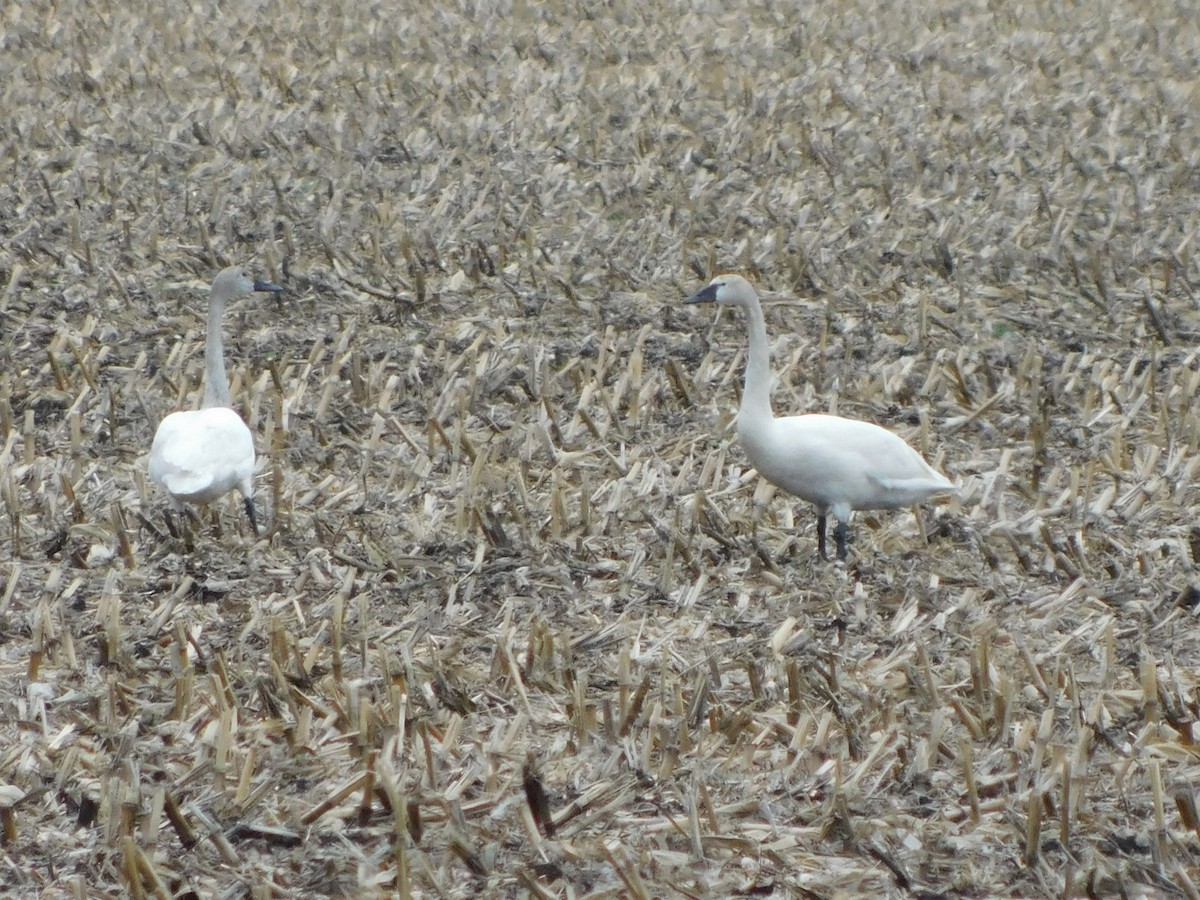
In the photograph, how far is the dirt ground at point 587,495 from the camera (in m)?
4.15

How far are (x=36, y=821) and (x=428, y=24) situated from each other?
40.4ft

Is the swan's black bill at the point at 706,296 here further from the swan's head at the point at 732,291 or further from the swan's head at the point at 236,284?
the swan's head at the point at 236,284

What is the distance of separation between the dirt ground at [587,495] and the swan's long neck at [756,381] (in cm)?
43

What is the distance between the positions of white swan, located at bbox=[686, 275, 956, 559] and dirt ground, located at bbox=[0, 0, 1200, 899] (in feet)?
0.71

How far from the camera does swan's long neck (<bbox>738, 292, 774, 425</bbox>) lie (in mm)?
6023

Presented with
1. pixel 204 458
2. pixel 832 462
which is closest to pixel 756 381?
pixel 832 462

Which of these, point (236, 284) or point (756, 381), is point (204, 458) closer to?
point (236, 284)

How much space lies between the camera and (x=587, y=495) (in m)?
6.20

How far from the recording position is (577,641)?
521 cm

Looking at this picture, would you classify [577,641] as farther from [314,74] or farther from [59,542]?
[314,74]

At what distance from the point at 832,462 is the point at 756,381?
456 millimetres

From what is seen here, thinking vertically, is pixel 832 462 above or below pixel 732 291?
below

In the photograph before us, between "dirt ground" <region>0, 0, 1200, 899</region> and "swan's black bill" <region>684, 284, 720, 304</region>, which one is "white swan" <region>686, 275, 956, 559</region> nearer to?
"dirt ground" <region>0, 0, 1200, 899</region>

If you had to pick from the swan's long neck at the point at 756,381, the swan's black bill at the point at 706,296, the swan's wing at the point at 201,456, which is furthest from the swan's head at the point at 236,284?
the swan's long neck at the point at 756,381
